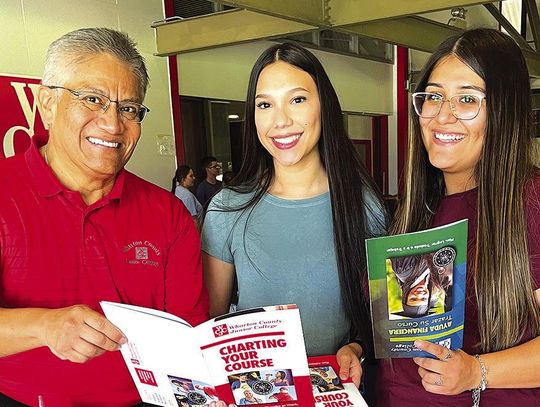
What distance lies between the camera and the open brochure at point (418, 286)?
114cm

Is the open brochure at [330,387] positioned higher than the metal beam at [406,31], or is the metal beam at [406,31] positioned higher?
the metal beam at [406,31]

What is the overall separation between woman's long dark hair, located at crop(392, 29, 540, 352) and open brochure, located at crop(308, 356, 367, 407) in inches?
14.4

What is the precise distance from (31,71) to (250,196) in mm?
3968

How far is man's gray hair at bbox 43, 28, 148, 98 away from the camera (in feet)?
4.51

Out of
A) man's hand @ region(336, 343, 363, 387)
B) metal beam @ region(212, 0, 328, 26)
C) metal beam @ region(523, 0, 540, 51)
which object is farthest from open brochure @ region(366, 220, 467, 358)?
metal beam @ region(523, 0, 540, 51)

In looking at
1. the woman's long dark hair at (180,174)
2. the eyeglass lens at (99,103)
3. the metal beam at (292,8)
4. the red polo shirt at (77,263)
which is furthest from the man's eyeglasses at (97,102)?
the woman's long dark hair at (180,174)

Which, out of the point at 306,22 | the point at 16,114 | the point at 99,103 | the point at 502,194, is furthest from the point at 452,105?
the point at 16,114

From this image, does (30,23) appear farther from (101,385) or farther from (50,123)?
(101,385)

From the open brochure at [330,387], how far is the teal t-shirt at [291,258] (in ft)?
0.69

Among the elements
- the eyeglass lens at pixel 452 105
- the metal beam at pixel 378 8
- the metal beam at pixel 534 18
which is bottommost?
the eyeglass lens at pixel 452 105

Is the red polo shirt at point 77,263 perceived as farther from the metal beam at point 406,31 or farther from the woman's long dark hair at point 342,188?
the metal beam at point 406,31

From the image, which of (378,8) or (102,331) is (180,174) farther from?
(102,331)

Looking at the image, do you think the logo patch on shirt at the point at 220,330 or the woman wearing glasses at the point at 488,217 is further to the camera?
the woman wearing glasses at the point at 488,217

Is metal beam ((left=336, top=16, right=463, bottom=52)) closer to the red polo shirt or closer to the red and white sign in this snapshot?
the red and white sign
